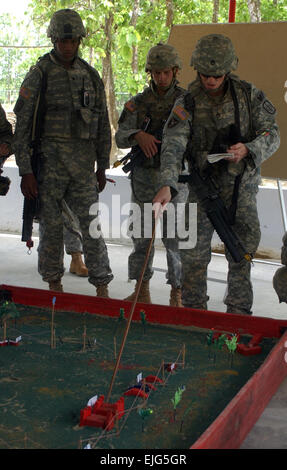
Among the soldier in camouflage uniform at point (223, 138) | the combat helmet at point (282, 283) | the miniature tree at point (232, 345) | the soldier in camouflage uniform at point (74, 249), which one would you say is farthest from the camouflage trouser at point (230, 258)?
the soldier in camouflage uniform at point (74, 249)

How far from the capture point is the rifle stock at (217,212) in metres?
3.39

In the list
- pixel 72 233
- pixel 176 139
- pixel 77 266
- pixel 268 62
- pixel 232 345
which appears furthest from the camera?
pixel 77 266

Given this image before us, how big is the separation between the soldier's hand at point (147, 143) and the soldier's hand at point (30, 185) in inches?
25.4

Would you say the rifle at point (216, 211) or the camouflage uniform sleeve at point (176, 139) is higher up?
the camouflage uniform sleeve at point (176, 139)

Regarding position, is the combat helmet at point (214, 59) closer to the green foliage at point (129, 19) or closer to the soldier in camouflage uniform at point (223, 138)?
the soldier in camouflage uniform at point (223, 138)

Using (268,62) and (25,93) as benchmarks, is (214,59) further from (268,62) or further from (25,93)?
(268,62)

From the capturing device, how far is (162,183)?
3.00m

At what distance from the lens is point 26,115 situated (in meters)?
4.02

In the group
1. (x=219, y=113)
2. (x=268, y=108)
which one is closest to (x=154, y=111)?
(x=219, y=113)

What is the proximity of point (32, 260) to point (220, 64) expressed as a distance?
314cm

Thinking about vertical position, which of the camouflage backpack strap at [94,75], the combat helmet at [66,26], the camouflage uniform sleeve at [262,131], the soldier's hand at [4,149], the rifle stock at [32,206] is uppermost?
the combat helmet at [66,26]

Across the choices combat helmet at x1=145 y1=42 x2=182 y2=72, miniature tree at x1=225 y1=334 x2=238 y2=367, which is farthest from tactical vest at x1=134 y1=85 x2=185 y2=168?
miniature tree at x1=225 y1=334 x2=238 y2=367

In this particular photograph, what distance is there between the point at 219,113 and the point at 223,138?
122 millimetres

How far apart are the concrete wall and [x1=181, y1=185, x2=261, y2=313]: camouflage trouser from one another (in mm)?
2772
